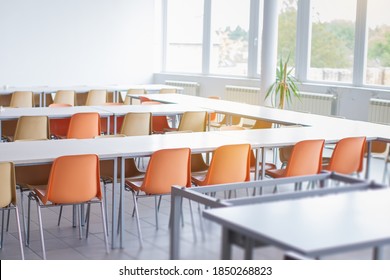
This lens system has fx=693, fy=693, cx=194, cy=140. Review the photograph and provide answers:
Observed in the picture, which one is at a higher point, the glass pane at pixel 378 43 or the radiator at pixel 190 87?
the glass pane at pixel 378 43

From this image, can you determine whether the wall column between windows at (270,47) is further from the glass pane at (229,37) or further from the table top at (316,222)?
the table top at (316,222)

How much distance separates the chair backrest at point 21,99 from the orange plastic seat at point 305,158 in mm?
5282

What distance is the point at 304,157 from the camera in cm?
548

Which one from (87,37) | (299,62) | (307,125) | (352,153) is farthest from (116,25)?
(352,153)

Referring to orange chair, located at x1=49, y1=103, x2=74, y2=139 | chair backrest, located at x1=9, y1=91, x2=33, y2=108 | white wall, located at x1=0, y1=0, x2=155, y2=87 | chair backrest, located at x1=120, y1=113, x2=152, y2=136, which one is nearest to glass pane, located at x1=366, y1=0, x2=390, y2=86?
chair backrest, located at x1=120, y1=113, x2=152, y2=136

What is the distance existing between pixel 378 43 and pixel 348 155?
4.34 metres

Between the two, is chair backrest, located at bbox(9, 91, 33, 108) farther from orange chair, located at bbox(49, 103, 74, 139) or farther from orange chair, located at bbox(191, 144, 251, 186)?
orange chair, located at bbox(191, 144, 251, 186)

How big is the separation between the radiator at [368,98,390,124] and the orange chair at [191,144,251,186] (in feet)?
14.3

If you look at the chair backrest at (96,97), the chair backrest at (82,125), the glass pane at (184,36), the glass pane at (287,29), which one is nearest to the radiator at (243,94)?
the glass pane at (287,29)

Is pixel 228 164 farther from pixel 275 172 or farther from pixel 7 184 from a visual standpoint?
pixel 7 184

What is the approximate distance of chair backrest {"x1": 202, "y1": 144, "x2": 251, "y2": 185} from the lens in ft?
17.0

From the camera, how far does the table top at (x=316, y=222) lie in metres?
2.37

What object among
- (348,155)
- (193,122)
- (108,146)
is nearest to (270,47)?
(193,122)
